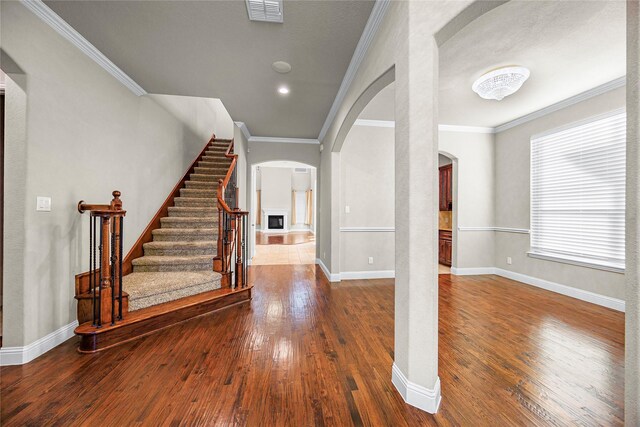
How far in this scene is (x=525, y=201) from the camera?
14.4 ft

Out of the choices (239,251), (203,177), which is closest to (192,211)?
(203,177)

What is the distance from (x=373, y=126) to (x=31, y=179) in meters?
4.34

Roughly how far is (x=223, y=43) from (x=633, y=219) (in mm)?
3065

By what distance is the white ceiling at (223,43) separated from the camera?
208 centimetres

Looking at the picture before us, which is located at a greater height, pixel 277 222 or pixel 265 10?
pixel 265 10

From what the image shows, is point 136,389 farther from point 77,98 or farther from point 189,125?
point 189,125

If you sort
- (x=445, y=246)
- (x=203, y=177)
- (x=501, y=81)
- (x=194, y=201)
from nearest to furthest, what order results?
(x=501, y=81)
(x=194, y=201)
(x=203, y=177)
(x=445, y=246)

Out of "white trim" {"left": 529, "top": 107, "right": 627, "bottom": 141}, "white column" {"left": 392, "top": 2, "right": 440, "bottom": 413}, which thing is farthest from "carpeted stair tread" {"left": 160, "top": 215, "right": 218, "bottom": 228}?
"white trim" {"left": 529, "top": 107, "right": 627, "bottom": 141}

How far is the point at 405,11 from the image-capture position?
162 cm

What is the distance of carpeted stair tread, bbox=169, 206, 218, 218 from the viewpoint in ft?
14.1

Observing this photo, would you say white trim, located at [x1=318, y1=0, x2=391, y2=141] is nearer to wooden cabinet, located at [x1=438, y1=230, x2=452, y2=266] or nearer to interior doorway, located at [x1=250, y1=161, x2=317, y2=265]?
wooden cabinet, located at [x1=438, y1=230, x2=452, y2=266]

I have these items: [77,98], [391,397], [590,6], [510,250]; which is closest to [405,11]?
[590,6]

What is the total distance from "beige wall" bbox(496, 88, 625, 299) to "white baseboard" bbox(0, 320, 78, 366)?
5953mm

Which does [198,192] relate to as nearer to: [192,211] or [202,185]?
[202,185]
